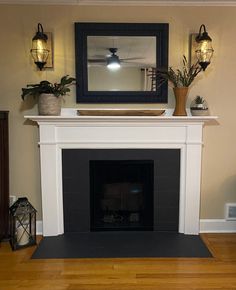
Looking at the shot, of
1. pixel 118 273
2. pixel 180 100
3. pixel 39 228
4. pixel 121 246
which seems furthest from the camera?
pixel 39 228

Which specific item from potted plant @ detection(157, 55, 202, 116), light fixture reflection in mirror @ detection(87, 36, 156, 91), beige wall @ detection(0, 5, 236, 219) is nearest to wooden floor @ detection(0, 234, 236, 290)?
beige wall @ detection(0, 5, 236, 219)

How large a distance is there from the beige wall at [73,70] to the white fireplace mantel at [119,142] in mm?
170

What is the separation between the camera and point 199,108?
287 cm

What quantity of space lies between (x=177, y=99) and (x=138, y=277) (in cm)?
163

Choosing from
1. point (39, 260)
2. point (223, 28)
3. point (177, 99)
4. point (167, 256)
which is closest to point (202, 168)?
point (177, 99)

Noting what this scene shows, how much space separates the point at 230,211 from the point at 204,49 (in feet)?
5.50

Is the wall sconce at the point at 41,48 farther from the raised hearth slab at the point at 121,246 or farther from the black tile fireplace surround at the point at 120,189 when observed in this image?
the raised hearth slab at the point at 121,246

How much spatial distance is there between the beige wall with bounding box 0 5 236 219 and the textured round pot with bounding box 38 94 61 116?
187mm

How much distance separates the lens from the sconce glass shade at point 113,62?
2.90 metres

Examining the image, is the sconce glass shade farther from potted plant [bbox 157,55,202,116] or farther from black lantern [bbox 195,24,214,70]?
black lantern [bbox 195,24,214,70]

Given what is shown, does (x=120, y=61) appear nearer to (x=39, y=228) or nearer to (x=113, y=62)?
(x=113, y=62)

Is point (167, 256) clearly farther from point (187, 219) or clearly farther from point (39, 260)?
point (39, 260)

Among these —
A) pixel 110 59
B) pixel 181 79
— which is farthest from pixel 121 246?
pixel 110 59

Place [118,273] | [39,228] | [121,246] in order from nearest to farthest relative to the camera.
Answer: [118,273] < [121,246] < [39,228]
